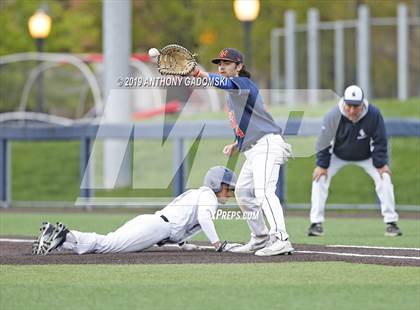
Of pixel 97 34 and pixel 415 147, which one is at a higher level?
pixel 97 34

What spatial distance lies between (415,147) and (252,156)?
10833 mm

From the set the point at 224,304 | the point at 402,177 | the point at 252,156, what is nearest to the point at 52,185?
the point at 402,177

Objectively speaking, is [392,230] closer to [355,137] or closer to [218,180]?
[355,137]

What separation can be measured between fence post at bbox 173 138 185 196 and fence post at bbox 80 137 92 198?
160 centimetres

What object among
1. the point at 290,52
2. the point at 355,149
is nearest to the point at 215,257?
the point at 355,149

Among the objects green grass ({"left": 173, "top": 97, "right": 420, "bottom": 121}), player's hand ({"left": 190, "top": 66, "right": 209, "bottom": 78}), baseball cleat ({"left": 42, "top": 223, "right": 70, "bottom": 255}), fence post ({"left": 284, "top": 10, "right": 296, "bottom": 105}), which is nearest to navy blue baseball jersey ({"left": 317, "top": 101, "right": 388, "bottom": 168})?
player's hand ({"left": 190, "top": 66, "right": 209, "bottom": 78})

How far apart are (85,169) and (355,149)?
768 cm

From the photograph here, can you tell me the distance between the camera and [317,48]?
122 feet

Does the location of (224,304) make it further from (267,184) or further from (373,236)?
(373,236)

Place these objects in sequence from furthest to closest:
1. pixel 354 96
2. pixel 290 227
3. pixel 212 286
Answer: pixel 290 227 → pixel 354 96 → pixel 212 286

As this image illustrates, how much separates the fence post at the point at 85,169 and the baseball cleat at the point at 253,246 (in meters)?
9.29

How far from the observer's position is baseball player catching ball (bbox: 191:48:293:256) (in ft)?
38.8

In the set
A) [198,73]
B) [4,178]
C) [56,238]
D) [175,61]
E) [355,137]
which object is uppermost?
[175,61]

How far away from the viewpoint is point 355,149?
1507 centimetres
